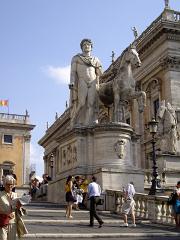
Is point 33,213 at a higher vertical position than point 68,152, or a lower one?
lower

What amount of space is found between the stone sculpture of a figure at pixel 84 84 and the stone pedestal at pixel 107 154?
0.76 metres

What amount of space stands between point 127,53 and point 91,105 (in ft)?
8.47

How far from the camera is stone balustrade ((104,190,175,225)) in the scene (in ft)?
49.3

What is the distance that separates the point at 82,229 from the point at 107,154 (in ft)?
21.1

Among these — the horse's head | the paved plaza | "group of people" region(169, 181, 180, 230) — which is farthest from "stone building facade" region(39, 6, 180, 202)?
"group of people" region(169, 181, 180, 230)

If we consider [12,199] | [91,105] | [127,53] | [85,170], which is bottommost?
[12,199]

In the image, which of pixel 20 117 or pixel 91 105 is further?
pixel 20 117

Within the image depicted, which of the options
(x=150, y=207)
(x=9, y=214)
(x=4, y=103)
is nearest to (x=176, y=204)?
(x=150, y=207)

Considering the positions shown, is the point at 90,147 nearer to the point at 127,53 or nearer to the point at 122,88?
the point at 122,88

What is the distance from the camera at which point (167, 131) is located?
30969mm

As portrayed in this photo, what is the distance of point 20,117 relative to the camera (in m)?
70.4

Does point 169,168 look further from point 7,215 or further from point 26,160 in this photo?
point 26,160

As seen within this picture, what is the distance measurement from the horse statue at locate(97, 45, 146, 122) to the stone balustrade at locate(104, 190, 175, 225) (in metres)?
3.79

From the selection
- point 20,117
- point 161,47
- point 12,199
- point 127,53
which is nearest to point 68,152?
point 127,53
